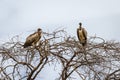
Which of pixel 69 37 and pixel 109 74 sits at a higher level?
pixel 69 37

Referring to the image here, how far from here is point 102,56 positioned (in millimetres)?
9625

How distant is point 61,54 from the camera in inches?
393

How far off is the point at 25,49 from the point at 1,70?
31.0 inches

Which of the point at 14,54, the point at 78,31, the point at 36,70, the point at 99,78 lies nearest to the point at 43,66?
the point at 36,70

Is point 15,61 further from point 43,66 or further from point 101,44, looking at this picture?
point 101,44

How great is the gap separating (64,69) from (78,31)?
4.05 meters

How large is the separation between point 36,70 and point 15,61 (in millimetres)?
584

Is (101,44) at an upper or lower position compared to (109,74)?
upper

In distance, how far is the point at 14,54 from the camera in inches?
385

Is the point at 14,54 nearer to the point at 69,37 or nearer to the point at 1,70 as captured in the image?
the point at 1,70

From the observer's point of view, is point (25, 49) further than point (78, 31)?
No

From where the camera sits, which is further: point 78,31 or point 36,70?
point 78,31

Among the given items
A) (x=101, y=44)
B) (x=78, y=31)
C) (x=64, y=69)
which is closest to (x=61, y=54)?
(x=64, y=69)

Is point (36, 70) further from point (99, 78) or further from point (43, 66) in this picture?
point (99, 78)
